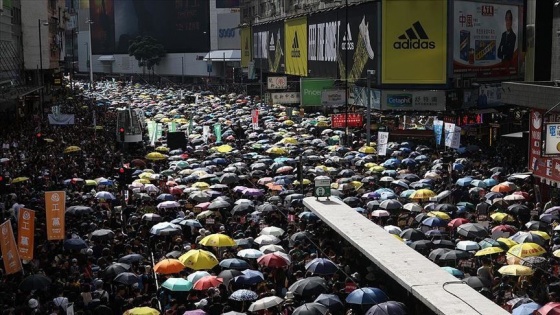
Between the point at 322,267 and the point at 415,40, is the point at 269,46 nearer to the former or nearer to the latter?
the point at 415,40

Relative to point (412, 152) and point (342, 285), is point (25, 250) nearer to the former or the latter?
point (342, 285)

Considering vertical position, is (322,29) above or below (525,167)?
above

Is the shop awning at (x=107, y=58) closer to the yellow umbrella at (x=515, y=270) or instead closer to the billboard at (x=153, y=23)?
the billboard at (x=153, y=23)

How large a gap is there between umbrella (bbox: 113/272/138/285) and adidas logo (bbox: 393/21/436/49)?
38.5m

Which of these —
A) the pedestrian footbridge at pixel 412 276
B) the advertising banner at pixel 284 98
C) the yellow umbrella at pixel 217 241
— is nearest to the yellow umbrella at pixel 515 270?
the pedestrian footbridge at pixel 412 276

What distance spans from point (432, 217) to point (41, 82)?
67.9 meters

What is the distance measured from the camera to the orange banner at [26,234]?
62.8ft

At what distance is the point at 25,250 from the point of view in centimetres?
1922

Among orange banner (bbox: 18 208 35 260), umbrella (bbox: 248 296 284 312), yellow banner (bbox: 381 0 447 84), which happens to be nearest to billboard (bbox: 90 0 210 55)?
yellow banner (bbox: 381 0 447 84)

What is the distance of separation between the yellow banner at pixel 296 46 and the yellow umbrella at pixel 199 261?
56.9m

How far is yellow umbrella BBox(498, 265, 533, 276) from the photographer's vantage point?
18.4 meters

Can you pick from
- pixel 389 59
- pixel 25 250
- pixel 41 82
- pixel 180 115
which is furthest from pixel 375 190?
pixel 41 82

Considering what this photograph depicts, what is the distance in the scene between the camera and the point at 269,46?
93.4 m

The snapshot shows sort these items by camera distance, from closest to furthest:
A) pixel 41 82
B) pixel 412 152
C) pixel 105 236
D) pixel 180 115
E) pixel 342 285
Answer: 1. pixel 342 285
2. pixel 105 236
3. pixel 412 152
4. pixel 180 115
5. pixel 41 82
